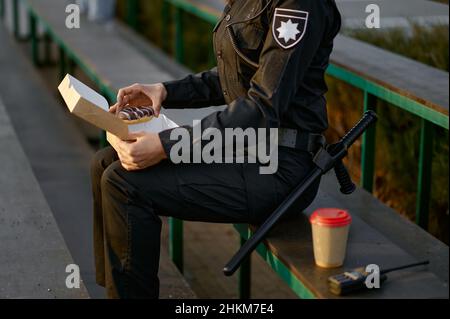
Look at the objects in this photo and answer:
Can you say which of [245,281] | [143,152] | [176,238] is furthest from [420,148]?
[143,152]

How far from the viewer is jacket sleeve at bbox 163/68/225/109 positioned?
3059 mm

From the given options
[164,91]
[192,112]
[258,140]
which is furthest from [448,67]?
[258,140]

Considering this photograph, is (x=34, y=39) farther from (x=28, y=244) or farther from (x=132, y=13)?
(x=28, y=244)

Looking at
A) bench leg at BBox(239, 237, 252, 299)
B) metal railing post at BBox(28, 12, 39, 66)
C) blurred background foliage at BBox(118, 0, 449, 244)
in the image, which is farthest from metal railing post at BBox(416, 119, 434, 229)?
metal railing post at BBox(28, 12, 39, 66)

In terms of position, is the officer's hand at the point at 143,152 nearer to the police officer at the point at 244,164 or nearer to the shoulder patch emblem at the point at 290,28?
the police officer at the point at 244,164

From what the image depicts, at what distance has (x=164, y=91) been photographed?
A: 303cm

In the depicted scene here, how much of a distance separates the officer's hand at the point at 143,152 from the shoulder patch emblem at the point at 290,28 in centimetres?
39

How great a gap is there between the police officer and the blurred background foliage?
5.62 feet

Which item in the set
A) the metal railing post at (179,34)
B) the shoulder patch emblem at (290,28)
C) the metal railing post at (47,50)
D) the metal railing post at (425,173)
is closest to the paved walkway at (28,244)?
the shoulder patch emblem at (290,28)

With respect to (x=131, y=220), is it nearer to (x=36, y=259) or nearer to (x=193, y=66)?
(x=36, y=259)

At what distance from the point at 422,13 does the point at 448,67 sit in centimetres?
68

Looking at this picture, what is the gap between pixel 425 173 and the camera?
3.93 metres

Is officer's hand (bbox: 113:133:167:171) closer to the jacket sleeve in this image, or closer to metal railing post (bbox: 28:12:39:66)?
the jacket sleeve

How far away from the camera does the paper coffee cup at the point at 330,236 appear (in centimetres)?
240
